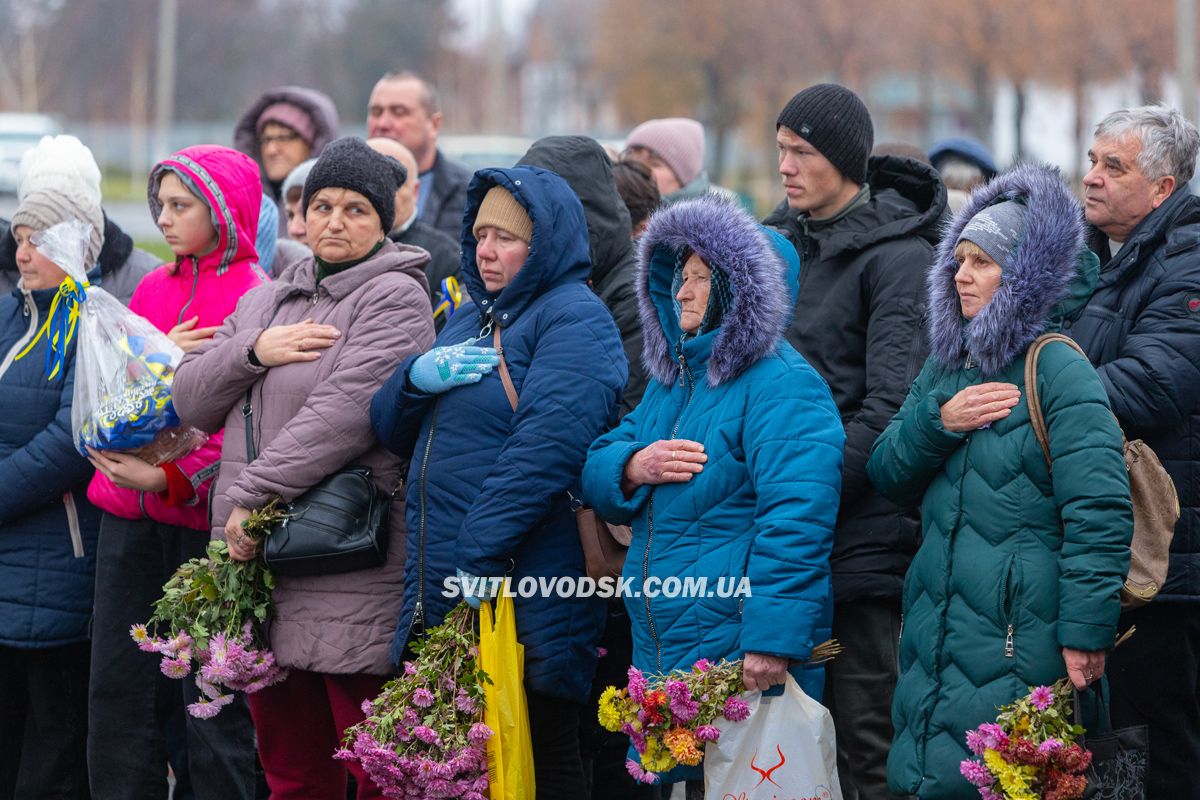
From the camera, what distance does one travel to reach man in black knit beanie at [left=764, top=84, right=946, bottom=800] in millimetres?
4383

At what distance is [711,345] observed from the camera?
4.09m

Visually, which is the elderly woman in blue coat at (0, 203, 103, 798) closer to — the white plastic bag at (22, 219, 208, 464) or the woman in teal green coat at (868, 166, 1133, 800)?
the white plastic bag at (22, 219, 208, 464)

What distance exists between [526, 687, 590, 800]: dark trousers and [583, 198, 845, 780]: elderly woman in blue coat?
16.2 inches

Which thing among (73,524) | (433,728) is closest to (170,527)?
(73,524)

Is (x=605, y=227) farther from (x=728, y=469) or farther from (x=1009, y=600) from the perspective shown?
(x=1009, y=600)

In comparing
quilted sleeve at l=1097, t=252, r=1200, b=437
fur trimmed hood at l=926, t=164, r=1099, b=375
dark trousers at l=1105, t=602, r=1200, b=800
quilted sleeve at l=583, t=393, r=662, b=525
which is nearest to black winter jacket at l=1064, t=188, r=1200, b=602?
quilted sleeve at l=1097, t=252, r=1200, b=437

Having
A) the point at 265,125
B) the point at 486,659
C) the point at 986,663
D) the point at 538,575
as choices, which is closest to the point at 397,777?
the point at 486,659

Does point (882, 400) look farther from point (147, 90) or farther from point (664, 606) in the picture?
point (147, 90)

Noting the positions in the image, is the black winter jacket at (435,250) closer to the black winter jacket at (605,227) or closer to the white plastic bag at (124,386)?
the black winter jacket at (605,227)

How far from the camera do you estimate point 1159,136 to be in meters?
4.42

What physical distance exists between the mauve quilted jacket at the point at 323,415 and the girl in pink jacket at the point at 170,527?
1.29 feet

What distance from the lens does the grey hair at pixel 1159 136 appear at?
441cm

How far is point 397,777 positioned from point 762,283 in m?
1.68

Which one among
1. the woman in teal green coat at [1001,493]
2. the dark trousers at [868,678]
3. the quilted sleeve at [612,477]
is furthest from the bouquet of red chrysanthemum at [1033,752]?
the quilted sleeve at [612,477]
